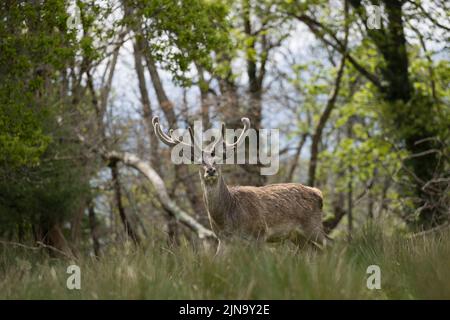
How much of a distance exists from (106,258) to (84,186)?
9.08 metres

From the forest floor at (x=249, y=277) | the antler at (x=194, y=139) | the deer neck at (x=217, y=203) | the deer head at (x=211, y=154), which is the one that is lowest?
the forest floor at (x=249, y=277)

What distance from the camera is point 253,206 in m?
10.7

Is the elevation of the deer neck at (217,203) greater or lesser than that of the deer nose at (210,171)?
lesser

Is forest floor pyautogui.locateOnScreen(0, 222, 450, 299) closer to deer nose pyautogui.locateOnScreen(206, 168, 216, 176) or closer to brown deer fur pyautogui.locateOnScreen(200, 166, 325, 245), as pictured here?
deer nose pyautogui.locateOnScreen(206, 168, 216, 176)

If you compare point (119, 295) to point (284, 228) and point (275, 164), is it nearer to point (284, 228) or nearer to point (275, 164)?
point (284, 228)

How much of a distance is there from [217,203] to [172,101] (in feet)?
40.3

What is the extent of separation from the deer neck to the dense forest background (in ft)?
2.13

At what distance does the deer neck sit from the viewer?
1034cm

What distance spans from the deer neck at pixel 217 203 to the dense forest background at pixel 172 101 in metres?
0.65

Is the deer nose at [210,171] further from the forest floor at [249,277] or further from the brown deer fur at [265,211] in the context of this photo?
the forest floor at [249,277]

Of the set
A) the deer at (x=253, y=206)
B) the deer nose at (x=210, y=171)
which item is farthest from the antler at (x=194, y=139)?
the deer nose at (x=210, y=171)

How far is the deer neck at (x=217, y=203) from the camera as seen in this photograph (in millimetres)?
10344

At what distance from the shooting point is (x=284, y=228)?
35.7 ft

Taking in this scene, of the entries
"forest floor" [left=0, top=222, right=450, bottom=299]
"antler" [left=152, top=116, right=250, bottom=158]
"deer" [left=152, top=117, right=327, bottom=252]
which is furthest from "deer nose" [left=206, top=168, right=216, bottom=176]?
"forest floor" [left=0, top=222, right=450, bottom=299]
